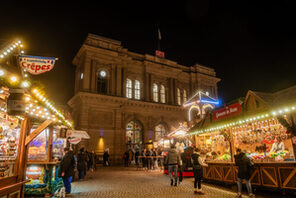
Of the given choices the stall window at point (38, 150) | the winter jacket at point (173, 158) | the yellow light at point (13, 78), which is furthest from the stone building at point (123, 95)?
the yellow light at point (13, 78)

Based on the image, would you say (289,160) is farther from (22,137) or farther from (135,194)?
(22,137)

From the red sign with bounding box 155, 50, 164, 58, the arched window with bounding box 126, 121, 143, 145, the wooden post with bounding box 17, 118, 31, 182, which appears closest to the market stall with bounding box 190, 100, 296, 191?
the wooden post with bounding box 17, 118, 31, 182

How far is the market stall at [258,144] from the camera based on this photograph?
8.07 m

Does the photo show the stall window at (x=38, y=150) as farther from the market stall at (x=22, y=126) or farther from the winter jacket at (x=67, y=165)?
the winter jacket at (x=67, y=165)

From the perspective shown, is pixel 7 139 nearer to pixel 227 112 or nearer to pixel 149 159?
pixel 227 112

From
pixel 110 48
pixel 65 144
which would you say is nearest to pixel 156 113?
pixel 110 48

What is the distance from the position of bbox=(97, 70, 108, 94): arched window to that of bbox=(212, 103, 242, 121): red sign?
19063 millimetres

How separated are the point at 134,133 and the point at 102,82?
27.5ft

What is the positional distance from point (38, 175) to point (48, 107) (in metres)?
3.20

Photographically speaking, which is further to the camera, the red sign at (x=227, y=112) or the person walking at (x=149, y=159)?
the person walking at (x=149, y=159)

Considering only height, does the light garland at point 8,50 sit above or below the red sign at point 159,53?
below

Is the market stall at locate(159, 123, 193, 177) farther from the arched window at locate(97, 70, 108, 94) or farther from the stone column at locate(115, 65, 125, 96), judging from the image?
the arched window at locate(97, 70, 108, 94)

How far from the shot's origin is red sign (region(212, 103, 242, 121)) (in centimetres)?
1043

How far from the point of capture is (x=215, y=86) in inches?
1571
